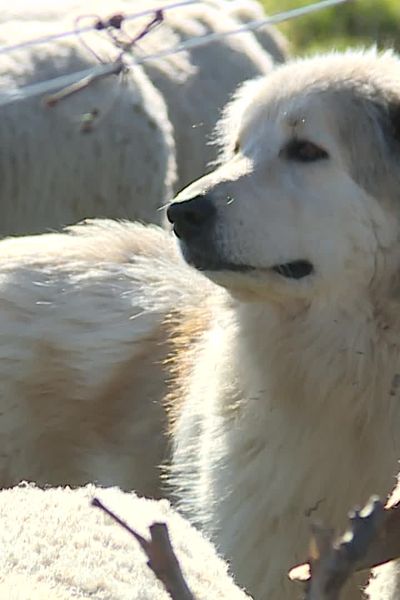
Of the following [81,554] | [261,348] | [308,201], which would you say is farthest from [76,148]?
[81,554]

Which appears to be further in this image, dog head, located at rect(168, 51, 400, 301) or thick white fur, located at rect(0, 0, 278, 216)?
thick white fur, located at rect(0, 0, 278, 216)

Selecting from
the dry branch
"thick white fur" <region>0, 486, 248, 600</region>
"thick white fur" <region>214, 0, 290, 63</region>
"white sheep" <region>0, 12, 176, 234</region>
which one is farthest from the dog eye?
"thick white fur" <region>214, 0, 290, 63</region>

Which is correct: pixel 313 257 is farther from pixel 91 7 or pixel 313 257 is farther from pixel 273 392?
pixel 91 7

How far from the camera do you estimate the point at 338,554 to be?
1.09m

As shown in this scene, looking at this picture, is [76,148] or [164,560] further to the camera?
[76,148]

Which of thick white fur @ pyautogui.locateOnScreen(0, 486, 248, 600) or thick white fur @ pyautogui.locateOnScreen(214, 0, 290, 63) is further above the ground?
thick white fur @ pyautogui.locateOnScreen(0, 486, 248, 600)

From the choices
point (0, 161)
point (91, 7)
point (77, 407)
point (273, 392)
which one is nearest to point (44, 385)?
Result: point (77, 407)

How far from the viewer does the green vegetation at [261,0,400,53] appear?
10055mm

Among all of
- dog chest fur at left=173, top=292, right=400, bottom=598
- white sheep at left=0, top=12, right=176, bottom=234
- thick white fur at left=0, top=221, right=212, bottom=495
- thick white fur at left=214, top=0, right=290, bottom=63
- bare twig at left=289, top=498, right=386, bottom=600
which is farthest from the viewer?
thick white fur at left=214, top=0, right=290, bottom=63

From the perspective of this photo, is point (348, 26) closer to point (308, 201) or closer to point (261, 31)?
point (261, 31)

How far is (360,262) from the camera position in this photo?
322 centimetres

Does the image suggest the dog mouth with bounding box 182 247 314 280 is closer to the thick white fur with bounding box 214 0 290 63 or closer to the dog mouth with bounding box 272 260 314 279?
the dog mouth with bounding box 272 260 314 279

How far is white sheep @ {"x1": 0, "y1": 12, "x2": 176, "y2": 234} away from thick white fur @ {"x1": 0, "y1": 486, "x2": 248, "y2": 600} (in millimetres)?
3475

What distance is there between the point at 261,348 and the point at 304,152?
1.83ft
